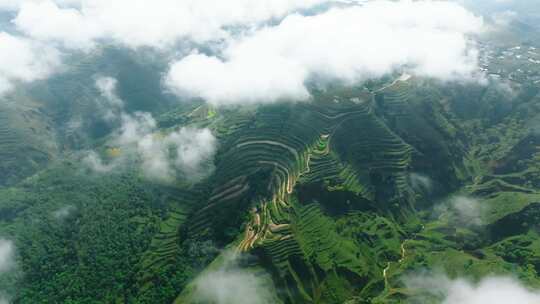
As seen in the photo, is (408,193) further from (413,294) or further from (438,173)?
(413,294)

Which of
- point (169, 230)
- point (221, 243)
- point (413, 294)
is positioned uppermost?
point (169, 230)

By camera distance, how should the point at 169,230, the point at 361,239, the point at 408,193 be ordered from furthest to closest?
the point at 408,193, the point at 169,230, the point at 361,239

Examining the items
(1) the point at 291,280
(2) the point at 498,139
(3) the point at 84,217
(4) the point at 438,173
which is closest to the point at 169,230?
(3) the point at 84,217

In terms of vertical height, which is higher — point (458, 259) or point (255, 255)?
point (255, 255)

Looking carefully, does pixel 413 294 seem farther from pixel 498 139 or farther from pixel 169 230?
pixel 498 139

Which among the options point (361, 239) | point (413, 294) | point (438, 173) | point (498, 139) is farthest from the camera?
point (498, 139)

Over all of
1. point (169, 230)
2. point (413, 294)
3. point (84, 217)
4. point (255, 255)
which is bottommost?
point (413, 294)

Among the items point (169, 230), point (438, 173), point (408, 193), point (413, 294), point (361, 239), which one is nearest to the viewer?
point (413, 294)

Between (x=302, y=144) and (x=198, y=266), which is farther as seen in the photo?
(x=302, y=144)

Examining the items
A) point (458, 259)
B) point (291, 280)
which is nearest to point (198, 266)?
point (291, 280)
